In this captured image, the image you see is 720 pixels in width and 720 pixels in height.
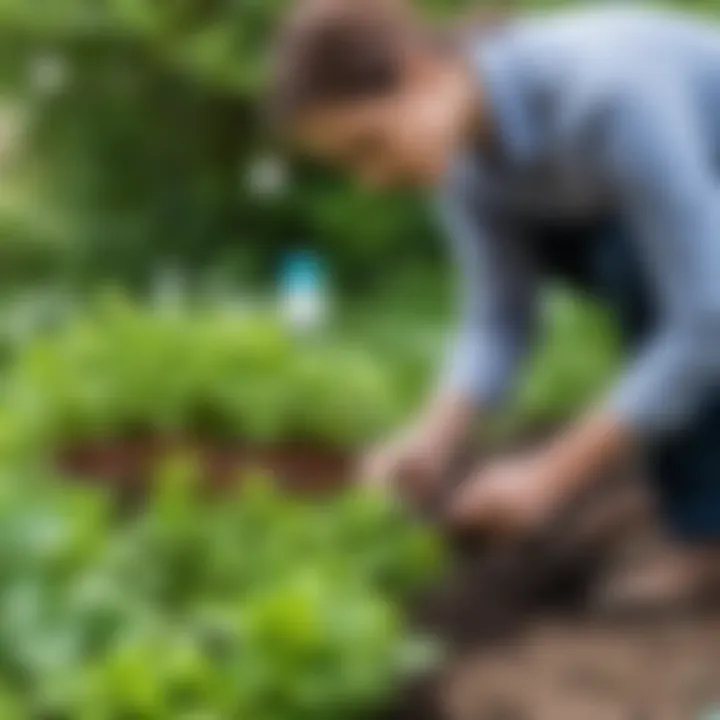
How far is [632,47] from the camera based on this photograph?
3.89 ft

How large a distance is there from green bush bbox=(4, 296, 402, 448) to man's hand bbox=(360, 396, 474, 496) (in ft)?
0.40

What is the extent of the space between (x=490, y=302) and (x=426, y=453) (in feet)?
0.47

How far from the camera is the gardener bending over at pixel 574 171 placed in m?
1.09

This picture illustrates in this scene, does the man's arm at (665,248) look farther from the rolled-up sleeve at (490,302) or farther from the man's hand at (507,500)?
the rolled-up sleeve at (490,302)

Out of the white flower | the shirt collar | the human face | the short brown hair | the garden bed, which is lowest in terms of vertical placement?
the garden bed

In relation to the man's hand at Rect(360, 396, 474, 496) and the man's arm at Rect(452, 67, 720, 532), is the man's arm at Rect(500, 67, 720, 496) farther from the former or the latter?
the man's hand at Rect(360, 396, 474, 496)

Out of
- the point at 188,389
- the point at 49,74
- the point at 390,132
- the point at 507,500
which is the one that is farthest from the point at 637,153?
the point at 49,74

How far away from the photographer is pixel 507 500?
4.11 ft

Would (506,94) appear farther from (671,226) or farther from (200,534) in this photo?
(200,534)

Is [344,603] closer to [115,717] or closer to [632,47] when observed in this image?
[115,717]

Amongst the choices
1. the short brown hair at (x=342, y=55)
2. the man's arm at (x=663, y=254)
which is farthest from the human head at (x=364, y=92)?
the man's arm at (x=663, y=254)

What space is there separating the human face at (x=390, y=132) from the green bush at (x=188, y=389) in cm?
46

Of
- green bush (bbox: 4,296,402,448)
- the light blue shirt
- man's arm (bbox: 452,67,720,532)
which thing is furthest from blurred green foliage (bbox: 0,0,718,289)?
man's arm (bbox: 452,67,720,532)

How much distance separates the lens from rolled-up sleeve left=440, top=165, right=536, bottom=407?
1.40 metres
